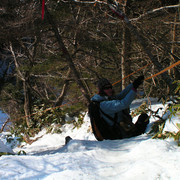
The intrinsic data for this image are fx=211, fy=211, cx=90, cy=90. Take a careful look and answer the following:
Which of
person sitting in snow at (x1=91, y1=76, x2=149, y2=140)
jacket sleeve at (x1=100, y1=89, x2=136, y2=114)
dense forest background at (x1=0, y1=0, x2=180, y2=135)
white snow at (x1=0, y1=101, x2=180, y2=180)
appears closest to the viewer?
white snow at (x1=0, y1=101, x2=180, y2=180)

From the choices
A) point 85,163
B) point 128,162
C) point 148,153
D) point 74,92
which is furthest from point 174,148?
point 74,92

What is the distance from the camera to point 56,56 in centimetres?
676

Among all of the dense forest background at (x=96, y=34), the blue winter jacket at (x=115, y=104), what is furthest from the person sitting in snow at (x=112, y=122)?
the dense forest background at (x=96, y=34)

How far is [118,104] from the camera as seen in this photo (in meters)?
3.35

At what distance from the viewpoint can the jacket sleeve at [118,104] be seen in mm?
3295

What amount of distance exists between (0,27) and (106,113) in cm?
413

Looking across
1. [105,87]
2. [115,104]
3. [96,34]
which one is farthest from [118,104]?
[96,34]

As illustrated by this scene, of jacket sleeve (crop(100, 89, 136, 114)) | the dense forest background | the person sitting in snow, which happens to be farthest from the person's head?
the dense forest background

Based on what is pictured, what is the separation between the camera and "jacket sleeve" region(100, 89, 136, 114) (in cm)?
329

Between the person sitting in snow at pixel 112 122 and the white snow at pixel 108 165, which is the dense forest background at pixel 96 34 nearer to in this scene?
the person sitting in snow at pixel 112 122

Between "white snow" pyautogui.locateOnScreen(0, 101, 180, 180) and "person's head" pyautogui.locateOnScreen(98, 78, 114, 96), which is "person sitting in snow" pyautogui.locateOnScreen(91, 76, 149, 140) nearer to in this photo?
"person's head" pyautogui.locateOnScreen(98, 78, 114, 96)

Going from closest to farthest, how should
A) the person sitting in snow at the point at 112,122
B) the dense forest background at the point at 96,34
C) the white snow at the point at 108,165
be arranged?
1. the white snow at the point at 108,165
2. the person sitting in snow at the point at 112,122
3. the dense forest background at the point at 96,34

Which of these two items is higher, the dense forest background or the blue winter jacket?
the dense forest background

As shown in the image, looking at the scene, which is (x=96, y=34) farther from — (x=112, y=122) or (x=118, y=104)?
(x=118, y=104)
